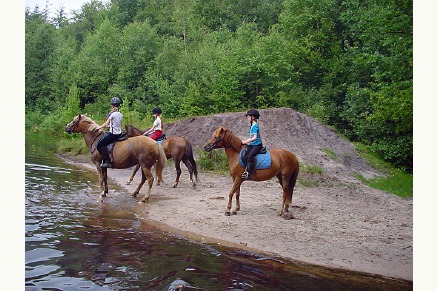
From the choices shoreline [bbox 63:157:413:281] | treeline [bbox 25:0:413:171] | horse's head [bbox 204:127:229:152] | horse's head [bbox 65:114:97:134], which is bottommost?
shoreline [bbox 63:157:413:281]

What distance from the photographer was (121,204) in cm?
1182

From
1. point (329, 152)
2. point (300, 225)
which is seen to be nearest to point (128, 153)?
point (300, 225)

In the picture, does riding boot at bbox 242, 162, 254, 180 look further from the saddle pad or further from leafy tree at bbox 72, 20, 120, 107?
leafy tree at bbox 72, 20, 120, 107

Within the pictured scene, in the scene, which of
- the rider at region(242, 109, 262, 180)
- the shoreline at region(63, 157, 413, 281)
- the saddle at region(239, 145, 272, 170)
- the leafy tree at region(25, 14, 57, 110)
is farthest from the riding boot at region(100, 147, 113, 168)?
the leafy tree at region(25, 14, 57, 110)

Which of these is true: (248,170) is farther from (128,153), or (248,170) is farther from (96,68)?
(96,68)

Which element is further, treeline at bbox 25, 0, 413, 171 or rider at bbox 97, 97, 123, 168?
treeline at bbox 25, 0, 413, 171

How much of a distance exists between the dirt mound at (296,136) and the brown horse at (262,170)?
7.59 m

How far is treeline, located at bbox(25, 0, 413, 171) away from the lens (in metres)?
21.5

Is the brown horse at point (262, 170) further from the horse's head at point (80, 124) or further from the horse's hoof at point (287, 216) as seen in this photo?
the horse's head at point (80, 124)

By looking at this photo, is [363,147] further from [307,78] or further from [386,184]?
[307,78]

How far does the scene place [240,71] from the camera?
88.7 feet

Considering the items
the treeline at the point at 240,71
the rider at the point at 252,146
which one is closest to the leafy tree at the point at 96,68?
the treeline at the point at 240,71

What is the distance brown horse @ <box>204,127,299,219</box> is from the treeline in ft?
9.36
